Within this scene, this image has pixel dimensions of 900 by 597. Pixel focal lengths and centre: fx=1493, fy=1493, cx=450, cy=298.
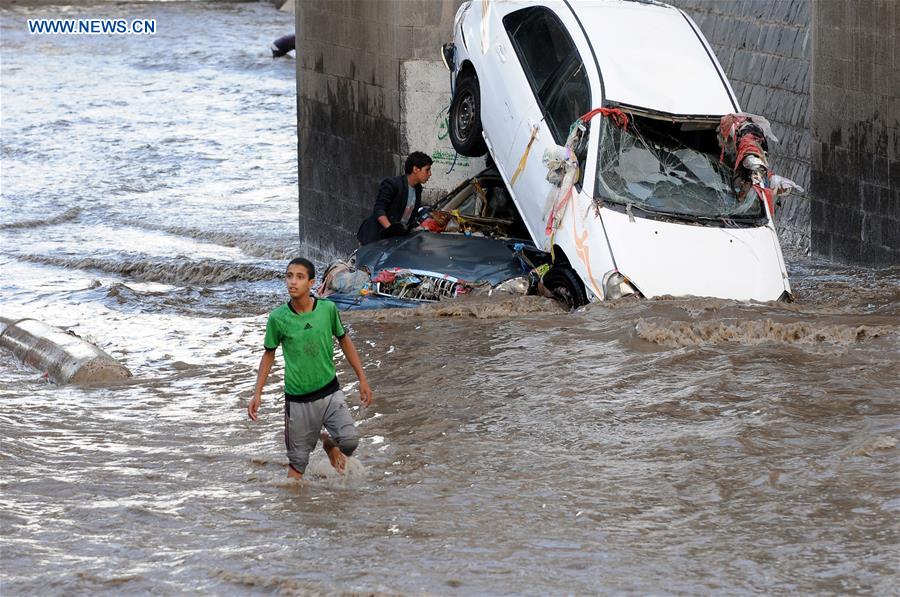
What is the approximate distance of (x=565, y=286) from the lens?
1105cm

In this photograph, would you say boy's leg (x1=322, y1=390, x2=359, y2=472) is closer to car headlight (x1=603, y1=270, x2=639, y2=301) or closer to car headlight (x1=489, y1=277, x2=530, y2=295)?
car headlight (x1=603, y1=270, x2=639, y2=301)

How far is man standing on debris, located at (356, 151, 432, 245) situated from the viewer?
12.4 metres

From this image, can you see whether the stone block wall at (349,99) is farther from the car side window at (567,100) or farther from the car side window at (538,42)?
the car side window at (567,100)

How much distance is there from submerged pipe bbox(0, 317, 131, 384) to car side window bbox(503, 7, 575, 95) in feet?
13.6

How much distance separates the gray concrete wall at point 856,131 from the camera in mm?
13625

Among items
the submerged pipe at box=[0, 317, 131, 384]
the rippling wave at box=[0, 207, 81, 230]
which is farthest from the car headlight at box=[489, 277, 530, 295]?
the rippling wave at box=[0, 207, 81, 230]

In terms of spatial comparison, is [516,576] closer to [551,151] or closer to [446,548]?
[446,548]

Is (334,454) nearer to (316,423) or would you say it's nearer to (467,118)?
(316,423)

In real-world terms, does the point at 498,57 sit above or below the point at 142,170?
above

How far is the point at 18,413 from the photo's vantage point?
950 centimetres

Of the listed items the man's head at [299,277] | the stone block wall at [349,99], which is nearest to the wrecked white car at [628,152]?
the stone block wall at [349,99]

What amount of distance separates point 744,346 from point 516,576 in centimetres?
388

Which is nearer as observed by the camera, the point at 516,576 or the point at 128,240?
the point at 516,576

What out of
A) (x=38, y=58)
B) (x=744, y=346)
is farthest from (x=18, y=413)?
(x=38, y=58)
